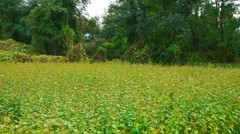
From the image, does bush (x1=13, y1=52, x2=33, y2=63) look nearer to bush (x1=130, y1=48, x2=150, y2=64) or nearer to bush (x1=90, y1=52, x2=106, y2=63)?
bush (x1=90, y1=52, x2=106, y2=63)

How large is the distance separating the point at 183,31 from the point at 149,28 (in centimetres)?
274

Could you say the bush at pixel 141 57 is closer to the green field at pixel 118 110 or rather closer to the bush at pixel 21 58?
the bush at pixel 21 58

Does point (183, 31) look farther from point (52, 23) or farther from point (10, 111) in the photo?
point (10, 111)

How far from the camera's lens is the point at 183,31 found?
604 inches

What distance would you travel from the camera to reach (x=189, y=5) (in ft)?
55.0

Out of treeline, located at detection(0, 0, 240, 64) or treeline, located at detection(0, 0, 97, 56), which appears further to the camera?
treeline, located at detection(0, 0, 97, 56)

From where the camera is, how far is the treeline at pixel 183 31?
14969mm

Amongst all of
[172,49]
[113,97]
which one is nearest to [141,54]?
[172,49]

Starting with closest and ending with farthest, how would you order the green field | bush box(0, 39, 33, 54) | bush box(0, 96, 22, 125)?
the green field
bush box(0, 96, 22, 125)
bush box(0, 39, 33, 54)

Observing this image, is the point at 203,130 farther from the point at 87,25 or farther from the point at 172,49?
the point at 87,25

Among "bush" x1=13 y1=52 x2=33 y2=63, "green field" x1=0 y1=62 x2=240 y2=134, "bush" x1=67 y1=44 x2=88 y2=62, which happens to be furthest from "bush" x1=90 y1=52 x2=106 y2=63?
"green field" x1=0 y1=62 x2=240 y2=134

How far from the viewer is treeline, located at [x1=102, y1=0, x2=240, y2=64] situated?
14969 mm

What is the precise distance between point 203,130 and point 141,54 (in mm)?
12065

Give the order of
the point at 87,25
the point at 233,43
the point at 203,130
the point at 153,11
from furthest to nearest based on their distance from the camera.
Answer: the point at 87,25
the point at 153,11
the point at 233,43
the point at 203,130
